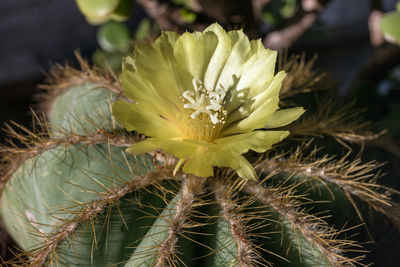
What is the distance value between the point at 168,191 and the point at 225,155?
0.10 m

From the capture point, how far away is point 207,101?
22.8 inches

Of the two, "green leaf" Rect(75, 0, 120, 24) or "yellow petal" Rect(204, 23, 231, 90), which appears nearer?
"yellow petal" Rect(204, 23, 231, 90)

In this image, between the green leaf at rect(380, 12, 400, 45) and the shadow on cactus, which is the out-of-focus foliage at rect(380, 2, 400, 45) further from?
the shadow on cactus

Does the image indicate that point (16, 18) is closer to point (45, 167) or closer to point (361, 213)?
point (45, 167)

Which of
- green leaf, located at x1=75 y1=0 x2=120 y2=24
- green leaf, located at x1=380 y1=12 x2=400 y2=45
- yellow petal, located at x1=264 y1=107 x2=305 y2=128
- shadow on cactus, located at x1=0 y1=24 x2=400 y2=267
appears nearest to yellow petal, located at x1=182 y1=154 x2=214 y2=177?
shadow on cactus, located at x1=0 y1=24 x2=400 y2=267

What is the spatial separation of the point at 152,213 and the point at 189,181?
6 centimetres

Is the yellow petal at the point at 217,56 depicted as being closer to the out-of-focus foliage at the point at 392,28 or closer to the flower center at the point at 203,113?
the flower center at the point at 203,113

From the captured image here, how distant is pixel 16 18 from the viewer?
1.71 m

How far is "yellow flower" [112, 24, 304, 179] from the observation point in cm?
Result: 52

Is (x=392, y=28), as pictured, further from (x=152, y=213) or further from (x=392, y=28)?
(x=152, y=213)

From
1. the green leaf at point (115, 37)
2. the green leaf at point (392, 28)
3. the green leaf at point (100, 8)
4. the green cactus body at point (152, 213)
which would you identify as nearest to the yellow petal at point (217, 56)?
the green cactus body at point (152, 213)

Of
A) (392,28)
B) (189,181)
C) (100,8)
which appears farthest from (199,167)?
(392,28)

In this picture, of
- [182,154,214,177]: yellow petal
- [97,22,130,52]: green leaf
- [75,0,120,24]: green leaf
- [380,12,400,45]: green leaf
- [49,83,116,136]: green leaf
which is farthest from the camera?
[97,22,130,52]: green leaf

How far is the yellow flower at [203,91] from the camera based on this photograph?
524mm
